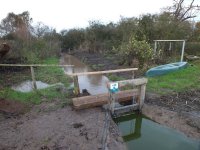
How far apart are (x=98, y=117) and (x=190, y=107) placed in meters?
3.01

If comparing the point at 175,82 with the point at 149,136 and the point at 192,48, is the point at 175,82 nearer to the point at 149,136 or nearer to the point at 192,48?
the point at 149,136

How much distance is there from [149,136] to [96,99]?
1.88m

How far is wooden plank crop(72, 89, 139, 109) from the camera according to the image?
5754 millimetres

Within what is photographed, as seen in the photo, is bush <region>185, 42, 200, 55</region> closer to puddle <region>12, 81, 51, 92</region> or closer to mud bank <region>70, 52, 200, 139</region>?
mud bank <region>70, 52, 200, 139</region>

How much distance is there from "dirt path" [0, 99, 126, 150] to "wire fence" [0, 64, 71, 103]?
900 mm

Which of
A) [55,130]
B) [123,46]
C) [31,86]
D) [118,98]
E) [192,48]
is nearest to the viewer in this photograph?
[55,130]

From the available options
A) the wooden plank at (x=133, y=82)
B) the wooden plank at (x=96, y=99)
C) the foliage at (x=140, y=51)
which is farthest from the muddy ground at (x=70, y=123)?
the foliage at (x=140, y=51)

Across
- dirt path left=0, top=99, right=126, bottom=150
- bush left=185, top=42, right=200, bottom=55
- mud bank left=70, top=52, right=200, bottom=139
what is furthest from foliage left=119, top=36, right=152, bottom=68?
dirt path left=0, top=99, right=126, bottom=150

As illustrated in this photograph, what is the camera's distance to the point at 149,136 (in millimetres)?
5172

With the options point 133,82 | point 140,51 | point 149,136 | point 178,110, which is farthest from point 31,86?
point 178,110

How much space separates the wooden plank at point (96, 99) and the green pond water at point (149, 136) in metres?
0.62

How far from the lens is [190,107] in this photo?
19.9ft

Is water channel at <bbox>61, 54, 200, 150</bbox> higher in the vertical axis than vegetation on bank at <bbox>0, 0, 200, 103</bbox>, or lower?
lower

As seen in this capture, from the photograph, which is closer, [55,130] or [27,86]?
[55,130]
